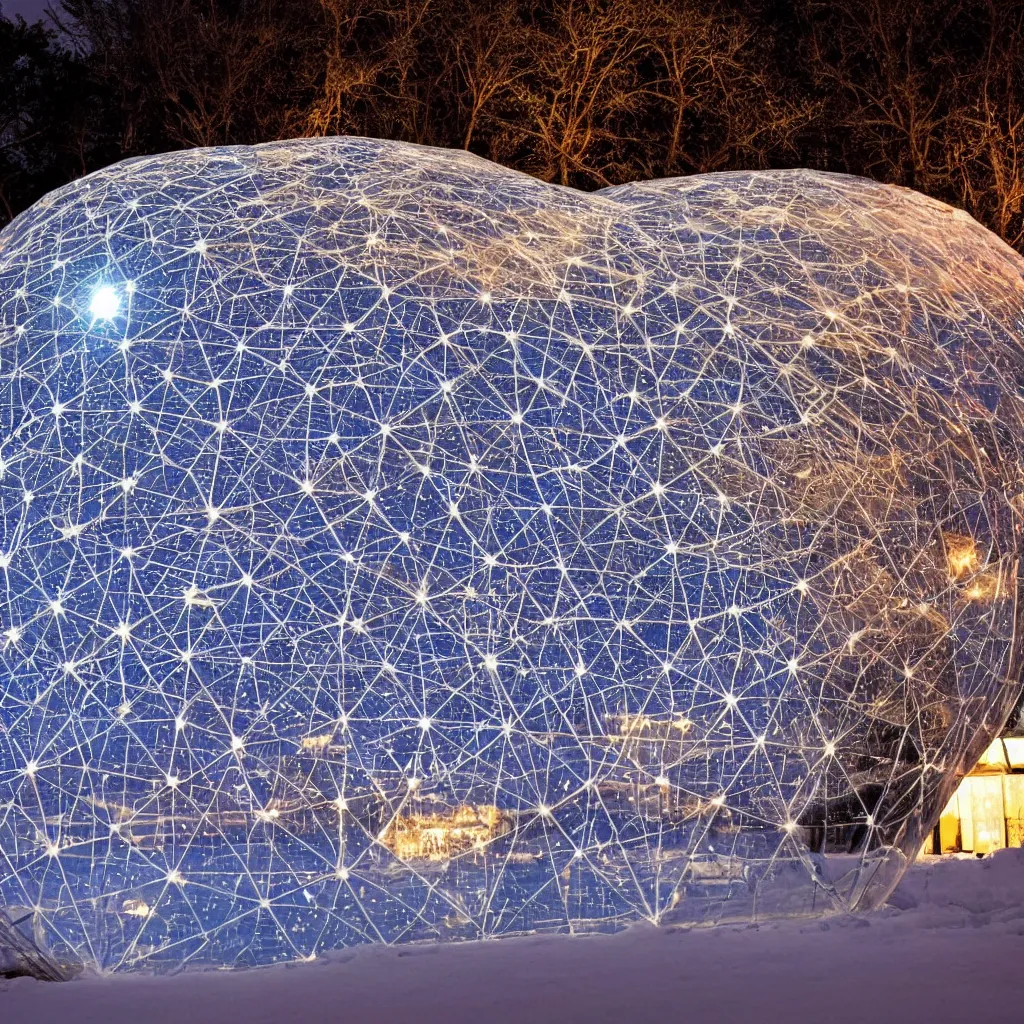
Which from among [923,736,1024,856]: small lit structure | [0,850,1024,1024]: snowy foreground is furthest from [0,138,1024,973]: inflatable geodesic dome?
[923,736,1024,856]: small lit structure

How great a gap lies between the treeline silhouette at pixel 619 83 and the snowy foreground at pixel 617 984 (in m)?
→ 9.27

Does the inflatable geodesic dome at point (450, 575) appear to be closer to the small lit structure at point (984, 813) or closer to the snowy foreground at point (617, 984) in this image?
the snowy foreground at point (617, 984)

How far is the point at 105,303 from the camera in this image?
22.9ft

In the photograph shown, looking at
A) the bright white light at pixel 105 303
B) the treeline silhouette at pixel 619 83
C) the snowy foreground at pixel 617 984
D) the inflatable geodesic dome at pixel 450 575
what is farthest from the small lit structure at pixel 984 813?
the bright white light at pixel 105 303

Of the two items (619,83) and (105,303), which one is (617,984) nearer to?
(105,303)

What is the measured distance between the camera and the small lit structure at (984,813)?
33.6ft

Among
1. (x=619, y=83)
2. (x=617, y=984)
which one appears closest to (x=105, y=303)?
(x=617, y=984)

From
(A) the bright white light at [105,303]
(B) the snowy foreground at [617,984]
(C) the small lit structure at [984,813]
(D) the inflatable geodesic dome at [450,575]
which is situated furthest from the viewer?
(C) the small lit structure at [984,813]

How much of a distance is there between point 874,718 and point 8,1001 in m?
3.68

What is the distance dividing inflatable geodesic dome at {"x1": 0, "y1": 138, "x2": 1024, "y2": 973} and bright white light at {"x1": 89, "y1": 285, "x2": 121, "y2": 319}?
0.05 feet

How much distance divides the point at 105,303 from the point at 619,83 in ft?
32.0

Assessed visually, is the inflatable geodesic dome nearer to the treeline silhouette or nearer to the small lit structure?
the small lit structure

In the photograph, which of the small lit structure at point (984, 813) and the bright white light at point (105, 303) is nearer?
the bright white light at point (105, 303)

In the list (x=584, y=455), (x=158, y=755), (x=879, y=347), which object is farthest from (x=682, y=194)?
(x=158, y=755)
